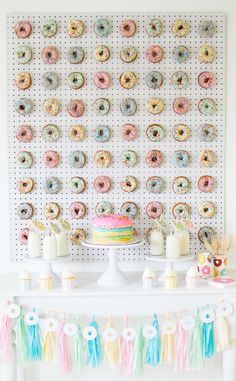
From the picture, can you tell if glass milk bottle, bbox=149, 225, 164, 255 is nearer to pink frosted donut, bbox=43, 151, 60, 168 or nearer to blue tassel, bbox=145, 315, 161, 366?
blue tassel, bbox=145, 315, 161, 366

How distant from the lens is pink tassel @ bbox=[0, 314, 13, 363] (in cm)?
207

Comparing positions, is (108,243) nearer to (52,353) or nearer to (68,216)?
(68,216)

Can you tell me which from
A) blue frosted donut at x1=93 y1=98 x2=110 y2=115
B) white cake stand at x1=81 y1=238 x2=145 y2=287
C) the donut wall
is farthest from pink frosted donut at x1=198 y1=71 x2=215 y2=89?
white cake stand at x1=81 y1=238 x2=145 y2=287

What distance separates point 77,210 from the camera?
236cm

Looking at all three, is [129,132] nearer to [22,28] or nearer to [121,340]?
[22,28]

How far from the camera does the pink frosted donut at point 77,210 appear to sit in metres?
2.36

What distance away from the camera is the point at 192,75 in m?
2.34

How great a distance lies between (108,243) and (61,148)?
0.52m

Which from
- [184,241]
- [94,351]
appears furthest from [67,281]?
[184,241]

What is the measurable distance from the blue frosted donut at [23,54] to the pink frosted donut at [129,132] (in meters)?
0.51

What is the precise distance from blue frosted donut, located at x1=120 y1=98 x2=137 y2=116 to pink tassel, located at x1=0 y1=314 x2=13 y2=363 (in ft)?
3.28

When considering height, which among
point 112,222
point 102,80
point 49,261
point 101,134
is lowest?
point 49,261

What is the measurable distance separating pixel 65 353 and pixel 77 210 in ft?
2.01

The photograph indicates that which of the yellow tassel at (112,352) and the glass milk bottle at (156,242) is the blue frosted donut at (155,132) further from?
the yellow tassel at (112,352)
